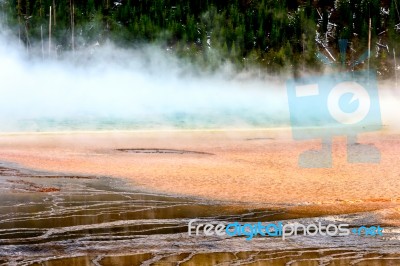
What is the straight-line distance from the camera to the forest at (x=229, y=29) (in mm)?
59219

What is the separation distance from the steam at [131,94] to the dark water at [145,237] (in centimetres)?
2006

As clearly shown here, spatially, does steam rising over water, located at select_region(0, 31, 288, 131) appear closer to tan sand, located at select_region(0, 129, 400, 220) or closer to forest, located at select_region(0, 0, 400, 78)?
forest, located at select_region(0, 0, 400, 78)

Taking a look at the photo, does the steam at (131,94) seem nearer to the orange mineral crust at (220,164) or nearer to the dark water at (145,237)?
the orange mineral crust at (220,164)

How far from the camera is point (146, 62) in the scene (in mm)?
59594

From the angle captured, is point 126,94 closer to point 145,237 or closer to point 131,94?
point 131,94

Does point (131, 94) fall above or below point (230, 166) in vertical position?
above

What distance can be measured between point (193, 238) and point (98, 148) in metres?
13.5

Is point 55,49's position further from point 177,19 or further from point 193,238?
point 193,238

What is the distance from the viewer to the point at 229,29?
206ft

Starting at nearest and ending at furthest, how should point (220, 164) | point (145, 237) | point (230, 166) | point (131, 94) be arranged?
1. point (145, 237)
2. point (230, 166)
3. point (220, 164)
4. point (131, 94)

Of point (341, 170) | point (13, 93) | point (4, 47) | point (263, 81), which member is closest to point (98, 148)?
point (341, 170)

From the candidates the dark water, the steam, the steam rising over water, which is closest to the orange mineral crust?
the dark water

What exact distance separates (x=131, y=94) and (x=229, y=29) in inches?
622

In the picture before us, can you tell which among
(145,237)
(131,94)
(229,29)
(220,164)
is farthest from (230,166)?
(229,29)
